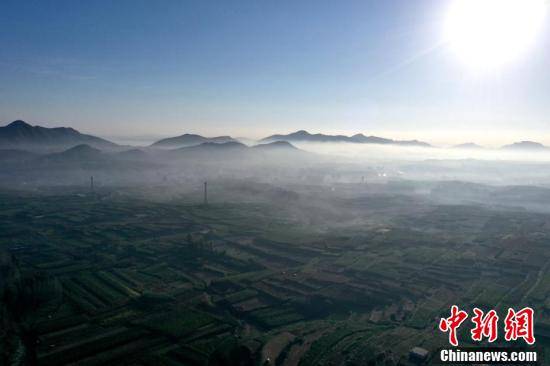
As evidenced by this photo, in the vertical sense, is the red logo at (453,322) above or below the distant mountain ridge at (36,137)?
below

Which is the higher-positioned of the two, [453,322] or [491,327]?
[453,322]

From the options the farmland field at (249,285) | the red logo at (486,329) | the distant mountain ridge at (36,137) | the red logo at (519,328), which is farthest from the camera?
Result: the distant mountain ridge at (36,137)

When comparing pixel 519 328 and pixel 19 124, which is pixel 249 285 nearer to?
pixel 519 328

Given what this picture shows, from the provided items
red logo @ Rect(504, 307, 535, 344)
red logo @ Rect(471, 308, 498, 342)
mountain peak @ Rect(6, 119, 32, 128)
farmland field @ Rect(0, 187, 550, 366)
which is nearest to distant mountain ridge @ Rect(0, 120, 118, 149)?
mountain peak @ Rect(6, 119, 32, 128)

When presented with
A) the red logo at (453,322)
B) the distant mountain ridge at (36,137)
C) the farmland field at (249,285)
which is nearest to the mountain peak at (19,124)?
the distant mountain ridge at (36,137)

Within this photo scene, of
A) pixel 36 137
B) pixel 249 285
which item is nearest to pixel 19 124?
pixel 36 137

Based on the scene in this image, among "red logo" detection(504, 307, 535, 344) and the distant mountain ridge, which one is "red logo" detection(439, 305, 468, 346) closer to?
"red logo" detection(504, 307, 535, 344)

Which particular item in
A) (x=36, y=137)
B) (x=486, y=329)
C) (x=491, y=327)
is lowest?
(x=486, y=329)

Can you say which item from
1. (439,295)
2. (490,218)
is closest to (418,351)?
(439,295)

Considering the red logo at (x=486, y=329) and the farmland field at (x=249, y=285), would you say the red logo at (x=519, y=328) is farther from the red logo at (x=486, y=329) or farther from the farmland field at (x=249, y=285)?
the farmland field at (x=249, y=285)
